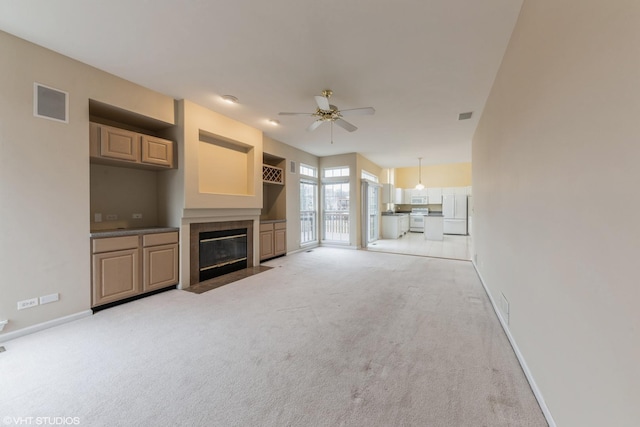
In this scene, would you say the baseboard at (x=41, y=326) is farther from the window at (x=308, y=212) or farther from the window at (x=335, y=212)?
the window at (x=335, y=212)

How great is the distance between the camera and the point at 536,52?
1.66 meters

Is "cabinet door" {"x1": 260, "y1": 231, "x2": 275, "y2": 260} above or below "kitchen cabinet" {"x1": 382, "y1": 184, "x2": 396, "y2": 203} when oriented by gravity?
below

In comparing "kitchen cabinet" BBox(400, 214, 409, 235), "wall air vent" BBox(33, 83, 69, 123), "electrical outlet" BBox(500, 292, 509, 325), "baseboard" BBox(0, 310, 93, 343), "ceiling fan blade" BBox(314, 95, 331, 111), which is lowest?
"baseboard" BBox(0, 310, 93, 343)

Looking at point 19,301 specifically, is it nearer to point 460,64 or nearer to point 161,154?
point 161,154

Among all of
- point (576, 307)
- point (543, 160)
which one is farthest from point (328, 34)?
point (576, 307)

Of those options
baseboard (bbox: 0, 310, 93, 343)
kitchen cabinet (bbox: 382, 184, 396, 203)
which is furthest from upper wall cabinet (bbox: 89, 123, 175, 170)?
kitchen cabinet (bbox: 382, 184, 396, 203)

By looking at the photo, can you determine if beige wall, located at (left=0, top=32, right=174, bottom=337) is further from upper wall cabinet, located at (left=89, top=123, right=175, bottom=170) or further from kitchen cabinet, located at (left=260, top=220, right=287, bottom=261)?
kitchen cabinet, located at (left=260, top=220, right=287, bottom=261)

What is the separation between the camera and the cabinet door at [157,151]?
3433mm

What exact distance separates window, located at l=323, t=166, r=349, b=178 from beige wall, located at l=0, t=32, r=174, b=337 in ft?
17.7

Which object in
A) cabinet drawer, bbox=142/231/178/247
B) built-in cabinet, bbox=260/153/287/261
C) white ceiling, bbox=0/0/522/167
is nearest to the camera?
white ceiling, bbox=0/0/522/167

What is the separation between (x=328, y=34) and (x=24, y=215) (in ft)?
11.4

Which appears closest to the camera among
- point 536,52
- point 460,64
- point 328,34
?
point 536,52

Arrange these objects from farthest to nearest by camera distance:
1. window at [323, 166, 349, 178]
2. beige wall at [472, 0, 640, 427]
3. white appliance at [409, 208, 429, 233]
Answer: white appliance at [409, 208, 429, 233], window at [323, 166, 349, 178], beige wall at [472, 0, 640, 427]

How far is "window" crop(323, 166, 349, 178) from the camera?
7.32m
